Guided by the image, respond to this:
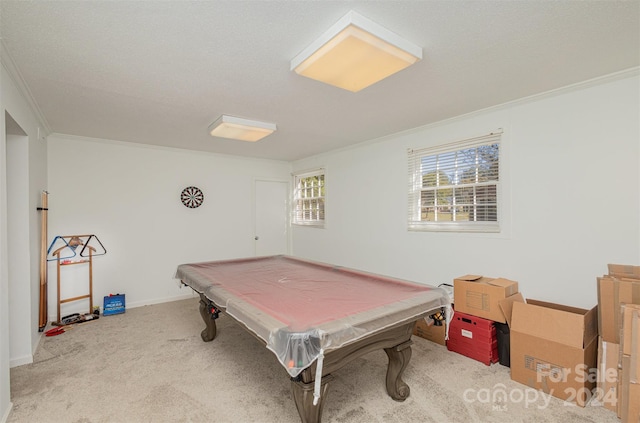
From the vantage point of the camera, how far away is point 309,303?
77.8 inches

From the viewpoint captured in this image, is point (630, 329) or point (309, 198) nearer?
point (630, 329)

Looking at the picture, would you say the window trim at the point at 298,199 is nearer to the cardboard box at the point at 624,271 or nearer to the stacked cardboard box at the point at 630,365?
the cardboard box at the point at 624,271

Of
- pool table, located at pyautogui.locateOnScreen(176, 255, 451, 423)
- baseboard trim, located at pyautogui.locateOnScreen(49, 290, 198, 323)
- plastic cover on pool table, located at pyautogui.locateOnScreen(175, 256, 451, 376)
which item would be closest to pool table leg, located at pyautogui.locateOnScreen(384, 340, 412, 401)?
pool table, located at pyautogui.locateOnScreen(176, 255, 451, 423)

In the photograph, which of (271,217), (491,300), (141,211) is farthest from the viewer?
(271,217)

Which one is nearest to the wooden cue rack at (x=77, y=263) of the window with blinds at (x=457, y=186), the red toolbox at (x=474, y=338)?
the window with blinds at (x=457, y=186)

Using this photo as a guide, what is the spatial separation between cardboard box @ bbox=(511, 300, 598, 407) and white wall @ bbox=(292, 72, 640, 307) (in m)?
0.47

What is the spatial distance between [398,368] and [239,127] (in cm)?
283

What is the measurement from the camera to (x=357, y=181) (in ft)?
15.0

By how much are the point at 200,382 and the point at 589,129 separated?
3.85 m

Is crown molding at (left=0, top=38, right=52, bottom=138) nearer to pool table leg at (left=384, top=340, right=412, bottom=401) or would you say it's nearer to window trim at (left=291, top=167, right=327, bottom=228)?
pool table leg at (left=384, top=340, right=412, bottom=401)

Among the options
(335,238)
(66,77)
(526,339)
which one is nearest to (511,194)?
(526,339)

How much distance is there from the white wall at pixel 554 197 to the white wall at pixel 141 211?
3.12 m

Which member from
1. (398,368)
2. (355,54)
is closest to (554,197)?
(398,368)

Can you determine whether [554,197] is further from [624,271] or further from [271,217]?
[271,217]
